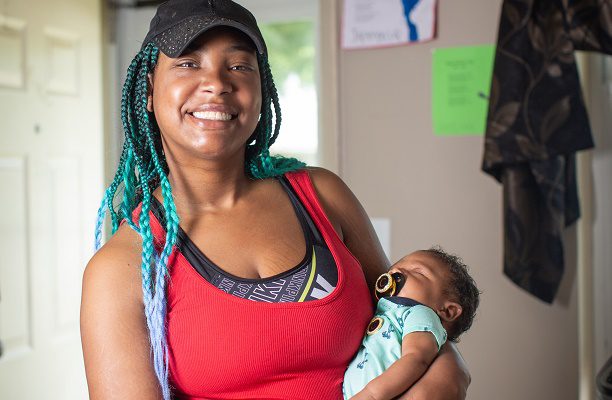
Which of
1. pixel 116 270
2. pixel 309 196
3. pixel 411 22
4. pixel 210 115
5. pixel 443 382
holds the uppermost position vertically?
pixel 411 22

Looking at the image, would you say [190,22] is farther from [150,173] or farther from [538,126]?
[538,126]

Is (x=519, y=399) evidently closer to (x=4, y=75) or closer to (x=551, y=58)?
(x=551, y=58)

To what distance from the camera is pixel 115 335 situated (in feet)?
3.47

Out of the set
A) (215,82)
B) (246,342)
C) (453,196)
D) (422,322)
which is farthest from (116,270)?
(453,196)

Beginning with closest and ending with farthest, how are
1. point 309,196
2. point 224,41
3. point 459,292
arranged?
point 224,41
point 309,196
point 459,292

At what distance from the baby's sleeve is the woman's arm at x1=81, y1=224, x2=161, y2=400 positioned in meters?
0.46

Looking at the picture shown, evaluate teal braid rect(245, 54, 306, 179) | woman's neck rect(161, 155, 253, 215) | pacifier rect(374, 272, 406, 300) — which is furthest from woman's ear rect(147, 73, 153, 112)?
pacifier rect(374, 272, 406, 300)

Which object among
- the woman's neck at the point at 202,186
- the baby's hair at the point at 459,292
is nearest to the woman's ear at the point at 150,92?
the woman's neck at the point at 202,186

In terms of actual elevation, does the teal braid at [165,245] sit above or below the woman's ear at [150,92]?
below

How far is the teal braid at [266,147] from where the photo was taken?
1356mm

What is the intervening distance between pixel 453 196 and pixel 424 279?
1.00 m

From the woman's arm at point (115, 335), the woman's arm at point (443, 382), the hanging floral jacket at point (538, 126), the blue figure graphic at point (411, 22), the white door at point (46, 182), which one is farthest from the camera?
the white door at point (46, 182)

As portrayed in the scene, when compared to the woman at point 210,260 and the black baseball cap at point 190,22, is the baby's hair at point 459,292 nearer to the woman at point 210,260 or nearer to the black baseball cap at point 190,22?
the woman at point 210,260

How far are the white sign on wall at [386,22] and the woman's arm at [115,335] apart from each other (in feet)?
5.23
